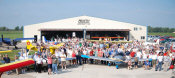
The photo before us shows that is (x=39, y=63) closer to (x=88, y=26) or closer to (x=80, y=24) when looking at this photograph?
(x=80, y=24)

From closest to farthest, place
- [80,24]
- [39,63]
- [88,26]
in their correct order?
[39,63] < [80,24] < [88,26]

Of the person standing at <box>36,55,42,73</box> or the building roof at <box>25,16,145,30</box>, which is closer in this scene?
the person standing at <box>36,55,42,73</box>

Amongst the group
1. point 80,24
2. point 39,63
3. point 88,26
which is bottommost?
point 39,63

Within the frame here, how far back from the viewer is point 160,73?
37.8 feet

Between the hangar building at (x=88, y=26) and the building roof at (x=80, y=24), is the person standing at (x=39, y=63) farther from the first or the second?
the building roof at (x=80, y=24)

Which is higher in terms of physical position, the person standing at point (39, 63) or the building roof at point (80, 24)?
the building roof at point (80, 24)

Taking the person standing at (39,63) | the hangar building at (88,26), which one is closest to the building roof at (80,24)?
→ the hangar building at (88,26)

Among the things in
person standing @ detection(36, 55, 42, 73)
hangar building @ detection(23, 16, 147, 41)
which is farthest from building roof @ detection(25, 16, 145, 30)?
person standing @ detection(36, 55, 42, 73)

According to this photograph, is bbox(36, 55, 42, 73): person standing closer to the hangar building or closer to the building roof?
the hangar building

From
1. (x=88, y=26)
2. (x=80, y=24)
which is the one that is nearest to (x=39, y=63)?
(x=80, y=24)

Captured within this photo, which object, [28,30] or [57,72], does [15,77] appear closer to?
[57,72]

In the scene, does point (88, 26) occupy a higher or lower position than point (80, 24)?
lower

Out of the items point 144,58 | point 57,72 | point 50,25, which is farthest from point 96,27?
point 57,72

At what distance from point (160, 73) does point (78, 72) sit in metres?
Answer: 5.60
